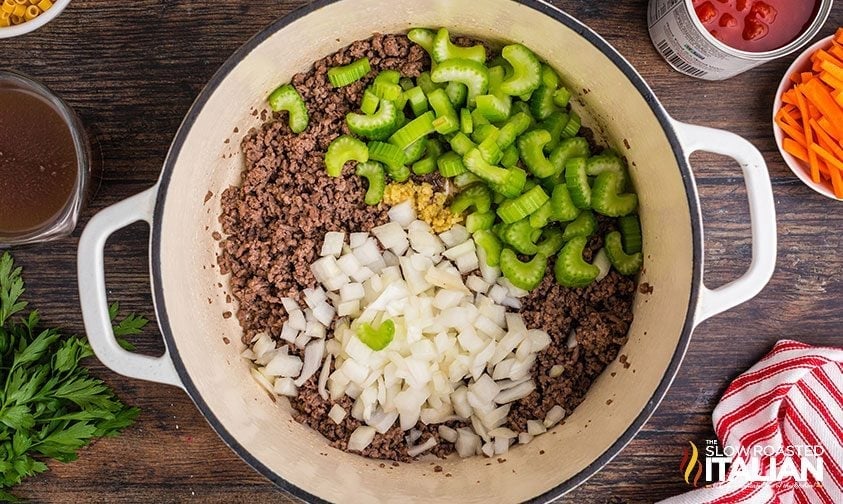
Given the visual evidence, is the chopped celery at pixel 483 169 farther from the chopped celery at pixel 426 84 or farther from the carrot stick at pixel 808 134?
the carrot stick at pixel 808 134

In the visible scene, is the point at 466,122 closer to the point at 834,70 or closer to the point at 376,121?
the point at 376,121

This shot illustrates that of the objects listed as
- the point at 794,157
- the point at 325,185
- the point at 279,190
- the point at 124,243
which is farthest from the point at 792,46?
the point at 124,243

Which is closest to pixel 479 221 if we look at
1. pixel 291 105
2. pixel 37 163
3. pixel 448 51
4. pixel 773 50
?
pixel 448 51

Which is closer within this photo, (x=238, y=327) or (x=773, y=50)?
(x=773, y=50)

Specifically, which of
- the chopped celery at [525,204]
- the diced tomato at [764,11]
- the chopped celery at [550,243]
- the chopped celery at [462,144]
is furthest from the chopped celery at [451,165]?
the diced tomato at [764,11]

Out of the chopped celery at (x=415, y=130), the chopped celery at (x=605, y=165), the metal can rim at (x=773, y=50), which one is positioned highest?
the metal can rim at (x=773, y=50)

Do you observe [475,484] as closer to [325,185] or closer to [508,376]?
[508,376]
